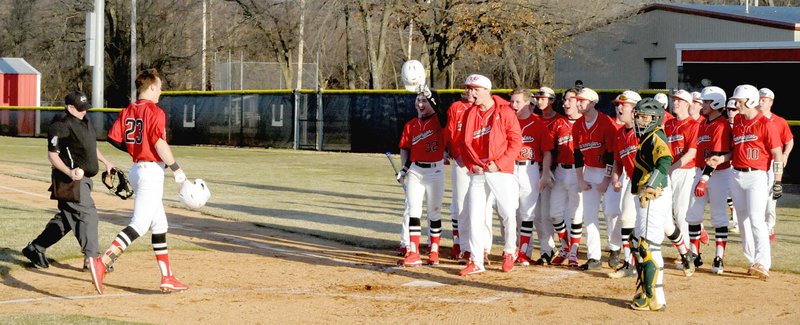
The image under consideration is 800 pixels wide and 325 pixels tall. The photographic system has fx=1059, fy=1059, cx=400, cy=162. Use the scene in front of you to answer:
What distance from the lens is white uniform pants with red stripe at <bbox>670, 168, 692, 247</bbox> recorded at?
37.3 ft

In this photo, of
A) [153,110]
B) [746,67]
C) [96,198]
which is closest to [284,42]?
[746,67]

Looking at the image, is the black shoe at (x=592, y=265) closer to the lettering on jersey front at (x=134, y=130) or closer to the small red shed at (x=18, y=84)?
the lettering on jersey front at (x=134, y=130)

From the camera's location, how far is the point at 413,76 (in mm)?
11258

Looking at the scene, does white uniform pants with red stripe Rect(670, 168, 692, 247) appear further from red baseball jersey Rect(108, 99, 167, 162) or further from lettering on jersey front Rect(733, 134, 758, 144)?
red baseball jersey Rect(108, 99, 167, 162)

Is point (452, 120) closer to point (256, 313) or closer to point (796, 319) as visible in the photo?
point (256, 313)

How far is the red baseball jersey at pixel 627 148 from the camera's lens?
1029 centimetres

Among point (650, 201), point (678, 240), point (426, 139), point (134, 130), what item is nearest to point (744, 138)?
point (678, 240)

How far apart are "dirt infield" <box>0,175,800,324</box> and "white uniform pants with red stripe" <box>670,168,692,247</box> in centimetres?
61

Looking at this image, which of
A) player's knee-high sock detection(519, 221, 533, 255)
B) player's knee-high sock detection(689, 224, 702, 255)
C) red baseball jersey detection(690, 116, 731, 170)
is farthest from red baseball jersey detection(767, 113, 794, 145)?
player's knee-high sock detection(519, 221, 533, 255)

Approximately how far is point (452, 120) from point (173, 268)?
3268 mm

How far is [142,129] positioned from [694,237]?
6109mm

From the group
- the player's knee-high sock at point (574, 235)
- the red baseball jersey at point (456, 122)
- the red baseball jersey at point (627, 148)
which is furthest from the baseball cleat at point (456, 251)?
the red baseball jersey at point (627, 148)

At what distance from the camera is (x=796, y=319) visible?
Result: 881 cm

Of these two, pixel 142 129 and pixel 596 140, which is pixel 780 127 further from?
pixel 142 129
